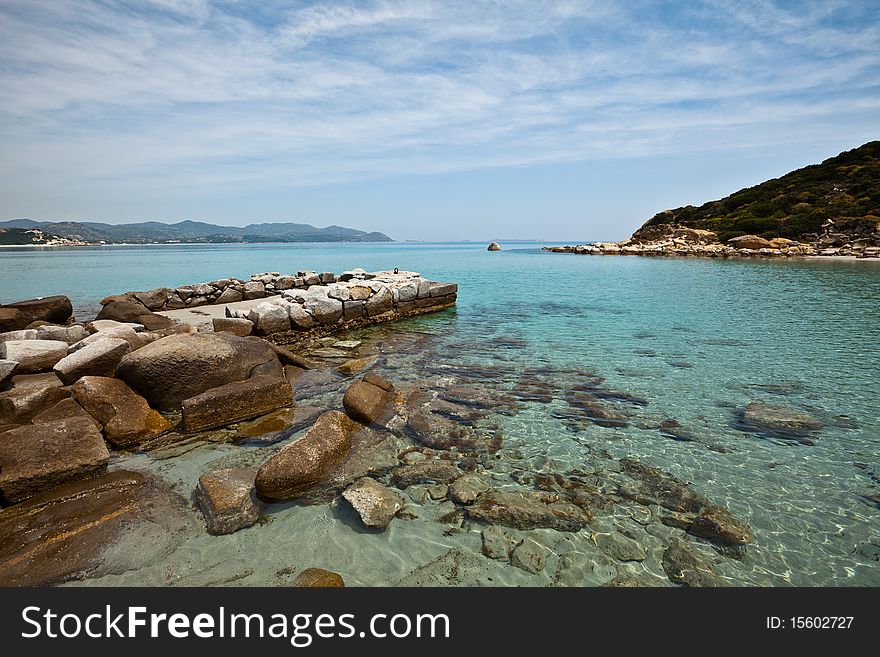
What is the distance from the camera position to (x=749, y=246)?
5550cm

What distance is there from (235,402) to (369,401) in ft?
7.72

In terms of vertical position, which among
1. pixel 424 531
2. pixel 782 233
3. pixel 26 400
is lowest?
pixel 424 531

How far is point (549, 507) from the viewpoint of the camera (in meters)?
5.09

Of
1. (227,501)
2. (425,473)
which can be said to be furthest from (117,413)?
(425,473)

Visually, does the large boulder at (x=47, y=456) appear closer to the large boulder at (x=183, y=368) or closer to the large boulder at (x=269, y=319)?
the large boulder at (x=183, y=368)

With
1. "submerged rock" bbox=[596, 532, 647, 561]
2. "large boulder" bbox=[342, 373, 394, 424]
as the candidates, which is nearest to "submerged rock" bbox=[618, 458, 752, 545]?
"submerged rock" bbox=[596, 532, 647, 561]

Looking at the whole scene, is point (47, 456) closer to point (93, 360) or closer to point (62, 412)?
point (62, 412)

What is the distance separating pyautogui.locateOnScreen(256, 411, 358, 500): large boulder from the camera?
5.13 m

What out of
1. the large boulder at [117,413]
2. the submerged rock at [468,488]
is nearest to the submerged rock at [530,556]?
the submerged rock at [468,488]

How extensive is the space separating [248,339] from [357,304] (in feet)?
23.9

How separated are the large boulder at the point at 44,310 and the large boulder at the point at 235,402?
1054 centimetres
